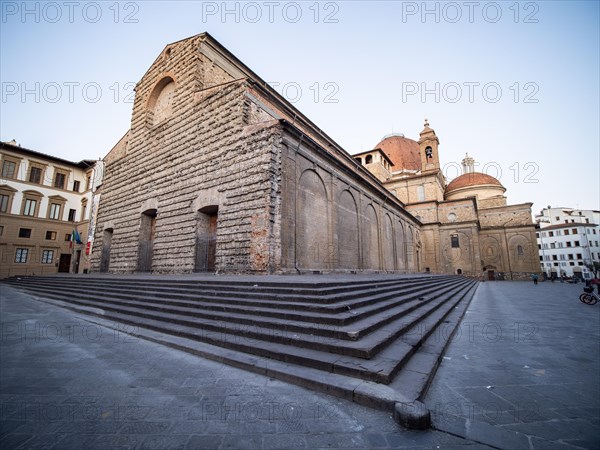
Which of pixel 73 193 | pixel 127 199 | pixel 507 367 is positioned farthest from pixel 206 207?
pixel 73 193

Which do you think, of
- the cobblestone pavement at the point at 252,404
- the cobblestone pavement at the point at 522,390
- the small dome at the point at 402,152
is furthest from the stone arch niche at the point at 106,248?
the small dome at the point at 402,152

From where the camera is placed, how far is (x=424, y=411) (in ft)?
7.51

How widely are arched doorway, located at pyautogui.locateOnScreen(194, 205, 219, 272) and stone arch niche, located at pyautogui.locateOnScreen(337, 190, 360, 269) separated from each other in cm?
628

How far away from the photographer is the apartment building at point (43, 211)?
22.8m

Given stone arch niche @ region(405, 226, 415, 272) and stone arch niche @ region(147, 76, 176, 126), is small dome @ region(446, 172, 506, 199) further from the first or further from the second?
stone arch niche @ region(147, 76, 176, 126)

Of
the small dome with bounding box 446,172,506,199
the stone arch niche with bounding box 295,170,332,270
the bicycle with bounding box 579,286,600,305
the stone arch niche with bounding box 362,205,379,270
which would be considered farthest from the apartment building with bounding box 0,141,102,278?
the small dome with bounding box 446,172,506,199

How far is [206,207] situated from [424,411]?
37.6ft

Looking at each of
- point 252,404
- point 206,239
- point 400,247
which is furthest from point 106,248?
point 400,247

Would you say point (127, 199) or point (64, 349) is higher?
point (127, 199)

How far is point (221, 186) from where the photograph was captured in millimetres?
11656

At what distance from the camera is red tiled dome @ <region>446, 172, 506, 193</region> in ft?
127

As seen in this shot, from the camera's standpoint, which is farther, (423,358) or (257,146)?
(257,146)

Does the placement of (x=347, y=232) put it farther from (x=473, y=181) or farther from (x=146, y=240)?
(x=473, y=181)

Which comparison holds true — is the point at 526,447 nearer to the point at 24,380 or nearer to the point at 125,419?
the point at 125,419
